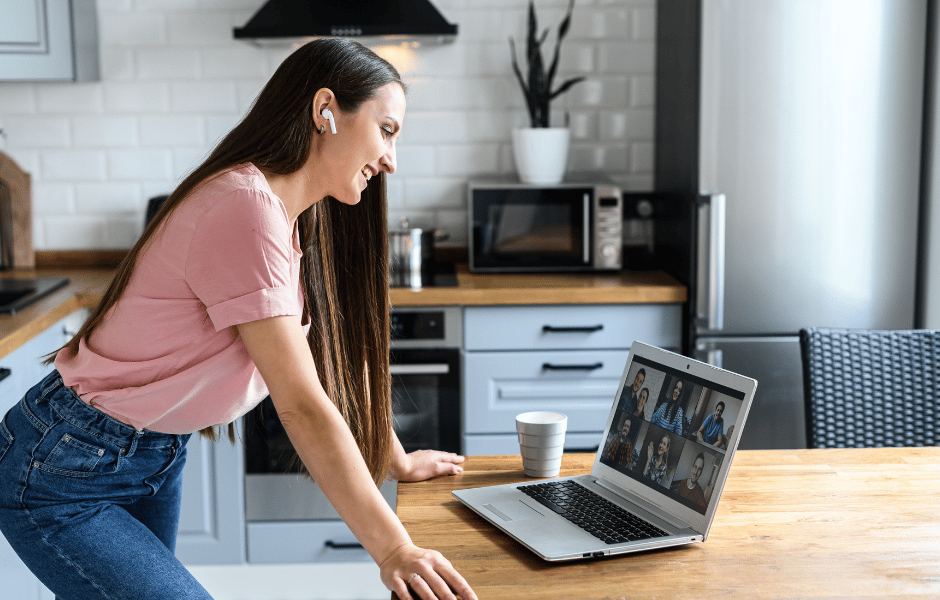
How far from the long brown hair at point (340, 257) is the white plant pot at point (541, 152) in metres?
1.72

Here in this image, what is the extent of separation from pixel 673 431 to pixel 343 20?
6.88 feet

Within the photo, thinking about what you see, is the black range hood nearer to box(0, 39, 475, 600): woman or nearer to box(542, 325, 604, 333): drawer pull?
box(542, 325, 604, 333): drawer pull

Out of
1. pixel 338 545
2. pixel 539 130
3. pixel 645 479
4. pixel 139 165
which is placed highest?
pixel 539 130

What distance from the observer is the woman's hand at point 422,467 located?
1.37m

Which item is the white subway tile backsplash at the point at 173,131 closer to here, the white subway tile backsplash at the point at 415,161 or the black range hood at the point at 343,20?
the black range hood at the point at 343,20

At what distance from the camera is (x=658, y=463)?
122cm

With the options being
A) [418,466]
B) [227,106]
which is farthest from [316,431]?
[227,106]

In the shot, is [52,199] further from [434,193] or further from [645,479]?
[645,479]

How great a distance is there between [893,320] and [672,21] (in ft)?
3.99

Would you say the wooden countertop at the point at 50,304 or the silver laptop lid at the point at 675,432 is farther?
the wooden countertop at the point at 50,304

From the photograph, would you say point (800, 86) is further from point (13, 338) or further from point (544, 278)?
point (13, 338)

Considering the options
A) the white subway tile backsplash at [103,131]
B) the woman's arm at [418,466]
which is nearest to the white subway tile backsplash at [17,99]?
the white subway tile backsplash at [103,131]

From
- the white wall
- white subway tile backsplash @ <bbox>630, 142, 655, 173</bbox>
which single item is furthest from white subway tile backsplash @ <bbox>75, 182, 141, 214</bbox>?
white subway tile backsplash @ <bbox>630, 142, 655, 173</bbox>

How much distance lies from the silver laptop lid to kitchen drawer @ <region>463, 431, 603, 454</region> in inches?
61.8
